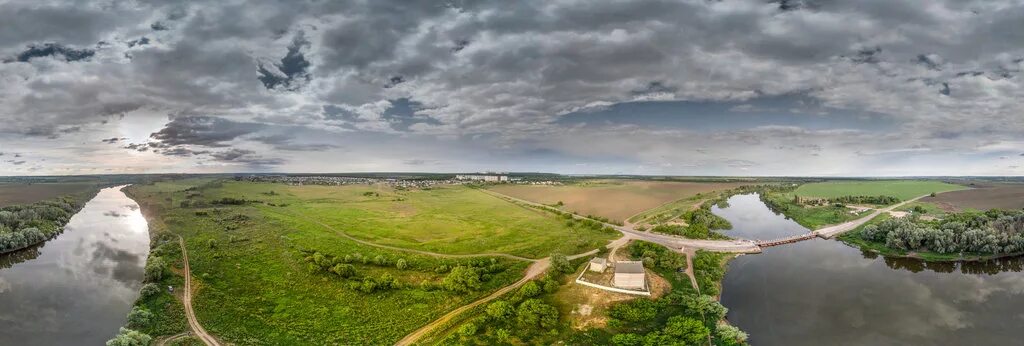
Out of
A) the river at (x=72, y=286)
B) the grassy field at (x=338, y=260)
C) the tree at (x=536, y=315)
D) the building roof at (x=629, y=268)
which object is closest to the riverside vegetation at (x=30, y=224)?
the river at (x=72, y=286)

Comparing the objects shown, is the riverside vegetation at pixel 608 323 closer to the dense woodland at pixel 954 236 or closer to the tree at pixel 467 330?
the tree at pixel 467 330

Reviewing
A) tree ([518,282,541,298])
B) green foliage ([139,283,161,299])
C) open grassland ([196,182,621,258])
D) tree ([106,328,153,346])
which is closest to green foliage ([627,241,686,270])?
open grassland ([196,182,621,258])

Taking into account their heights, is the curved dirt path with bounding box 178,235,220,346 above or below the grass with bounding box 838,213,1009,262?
below

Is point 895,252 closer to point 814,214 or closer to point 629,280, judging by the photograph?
point 814,214

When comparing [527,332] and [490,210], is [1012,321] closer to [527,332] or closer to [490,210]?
[527,332]

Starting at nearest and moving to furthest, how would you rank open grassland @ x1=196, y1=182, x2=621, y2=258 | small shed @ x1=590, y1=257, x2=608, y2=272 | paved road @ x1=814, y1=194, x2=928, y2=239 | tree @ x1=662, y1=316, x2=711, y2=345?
tree @ x1=662, y1=316, x2=711, y2=345 < small shed @ x1=590, y1=257, x2=608, y2=272 < open grassland @ x1=196, y1=182, x2=621, y2=258 < paved road @ x1=814, y1=194, x2=928, y2=239

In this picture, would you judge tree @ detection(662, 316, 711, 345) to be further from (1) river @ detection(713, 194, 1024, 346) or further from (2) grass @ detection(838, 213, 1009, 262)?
(2) grass @ detection(838, 213, 1009, 262)

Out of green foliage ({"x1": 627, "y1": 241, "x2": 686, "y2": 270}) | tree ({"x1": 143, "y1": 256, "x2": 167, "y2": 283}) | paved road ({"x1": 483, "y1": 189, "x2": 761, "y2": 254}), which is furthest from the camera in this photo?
paved road ({"x1": 483, "y1": 189, "x2": 761, "y2": 254})
